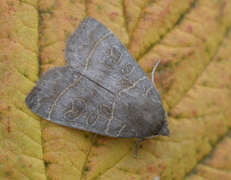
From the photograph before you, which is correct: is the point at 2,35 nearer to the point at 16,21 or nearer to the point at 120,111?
the point at 16,21

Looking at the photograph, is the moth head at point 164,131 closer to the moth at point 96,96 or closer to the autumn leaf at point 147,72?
the moth at point 96,96

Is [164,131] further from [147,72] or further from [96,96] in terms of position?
[96,96]

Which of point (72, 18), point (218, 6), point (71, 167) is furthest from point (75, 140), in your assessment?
point (218, 6)

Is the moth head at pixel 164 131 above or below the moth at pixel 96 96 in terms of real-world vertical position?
below

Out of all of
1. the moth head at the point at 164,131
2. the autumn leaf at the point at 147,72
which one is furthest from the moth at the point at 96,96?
the autumn leaf at the point at 147,72

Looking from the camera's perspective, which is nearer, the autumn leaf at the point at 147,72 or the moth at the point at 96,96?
the autumn leaf at the point at 147,72
